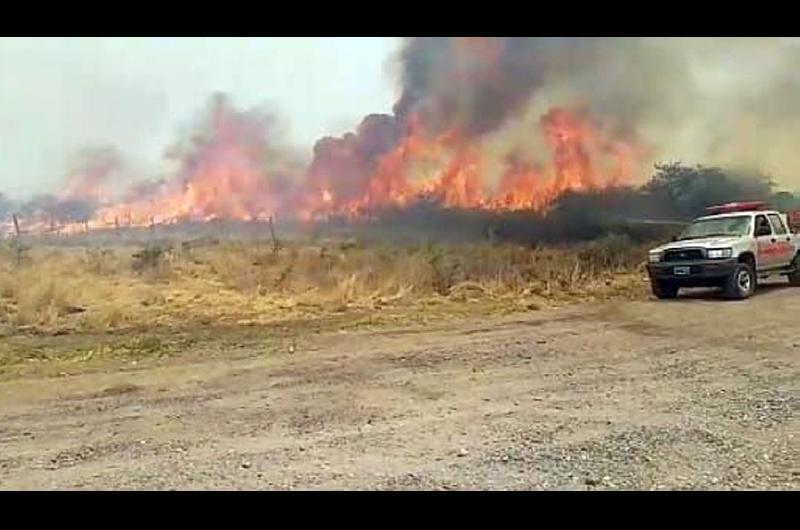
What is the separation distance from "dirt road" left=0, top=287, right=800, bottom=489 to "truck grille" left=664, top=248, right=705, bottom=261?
3.29 metres

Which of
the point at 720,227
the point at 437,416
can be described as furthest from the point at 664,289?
the point at 437,416

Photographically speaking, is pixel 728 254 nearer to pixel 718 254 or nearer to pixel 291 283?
pixel 718 254

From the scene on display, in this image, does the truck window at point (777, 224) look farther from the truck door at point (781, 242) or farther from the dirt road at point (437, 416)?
the dirt road at point (437, 416)

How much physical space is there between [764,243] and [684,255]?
1.80 m

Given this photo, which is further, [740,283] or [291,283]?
[291,283]

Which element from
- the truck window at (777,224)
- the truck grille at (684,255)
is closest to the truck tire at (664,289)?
the truck grille at (684,255)

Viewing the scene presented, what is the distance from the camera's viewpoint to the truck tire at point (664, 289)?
1565 cm

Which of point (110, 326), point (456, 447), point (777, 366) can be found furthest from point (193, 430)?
point (110, 326)

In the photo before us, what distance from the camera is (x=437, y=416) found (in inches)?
270

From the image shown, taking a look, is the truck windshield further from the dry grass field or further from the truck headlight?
the dry grass field

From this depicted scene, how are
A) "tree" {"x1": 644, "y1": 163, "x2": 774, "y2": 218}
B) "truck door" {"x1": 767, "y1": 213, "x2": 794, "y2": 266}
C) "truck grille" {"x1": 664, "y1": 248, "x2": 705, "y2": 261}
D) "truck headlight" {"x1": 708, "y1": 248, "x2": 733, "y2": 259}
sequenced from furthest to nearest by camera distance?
"tree" {"x1": 644, "y1": 163, "x2": 774, "y2": 218}
"truck door" {"x1": 767, "y1": 213, "x2": 794, "y2": 266}
"truck grille" {"x1": 664, "y1": 248, "x2": 705, "y2": 261}
"truck headlight" {"x1": 708, "y1": 248, "x2": 733, "y2": 259}

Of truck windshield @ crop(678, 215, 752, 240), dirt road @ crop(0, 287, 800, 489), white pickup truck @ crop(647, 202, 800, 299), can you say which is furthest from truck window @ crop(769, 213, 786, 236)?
dirt road @ crop(0, 287, 800, 489)

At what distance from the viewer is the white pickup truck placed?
581 inches
